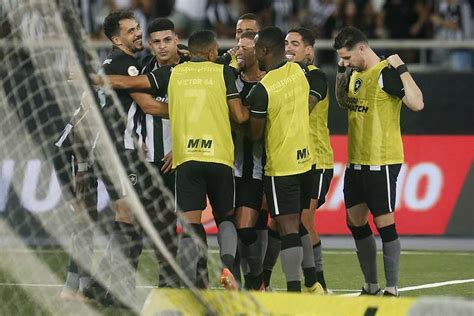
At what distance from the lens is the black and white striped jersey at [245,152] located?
35.5 feet

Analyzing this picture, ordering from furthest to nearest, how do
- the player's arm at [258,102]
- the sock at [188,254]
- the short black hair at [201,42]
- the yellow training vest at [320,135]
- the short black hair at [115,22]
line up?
1. the yellow training vest at [320,135]
2. the short black hair at [115,22]
3. the short black hair at [201,42]
4. the player's arm at [258,102]
5. the sock at [188,254]

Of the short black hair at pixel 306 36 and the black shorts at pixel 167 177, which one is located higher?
the short black hair at pixel 306 36

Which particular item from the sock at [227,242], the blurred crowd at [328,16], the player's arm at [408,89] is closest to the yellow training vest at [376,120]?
the player's arm at [408,89]

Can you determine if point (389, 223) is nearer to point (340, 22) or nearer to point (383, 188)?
point (383, 188)

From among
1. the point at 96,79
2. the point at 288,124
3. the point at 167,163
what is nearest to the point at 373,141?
the point at 288,124

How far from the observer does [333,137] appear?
52.4 ft

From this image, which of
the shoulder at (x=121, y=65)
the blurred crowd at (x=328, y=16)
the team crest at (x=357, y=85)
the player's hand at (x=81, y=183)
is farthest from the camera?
the blurred crowd at (x=328, y=16)

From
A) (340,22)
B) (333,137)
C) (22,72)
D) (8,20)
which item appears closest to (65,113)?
(22,72)

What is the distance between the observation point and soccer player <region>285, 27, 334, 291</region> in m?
11.1

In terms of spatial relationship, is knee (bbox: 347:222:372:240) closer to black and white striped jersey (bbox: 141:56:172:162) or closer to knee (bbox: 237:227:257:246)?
knee (bbox: 237:227:257:246)

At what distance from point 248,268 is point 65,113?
2.50m

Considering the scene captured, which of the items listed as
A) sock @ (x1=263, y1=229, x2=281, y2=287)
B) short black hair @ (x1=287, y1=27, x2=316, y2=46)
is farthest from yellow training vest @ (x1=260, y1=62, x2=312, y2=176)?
sock @ (x1=263, y1=229, x2=281, y2=287)

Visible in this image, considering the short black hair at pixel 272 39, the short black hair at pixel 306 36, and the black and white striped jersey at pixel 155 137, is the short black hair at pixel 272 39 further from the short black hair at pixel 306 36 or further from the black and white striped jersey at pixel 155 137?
the black and white striped jersey at pixel 155 137

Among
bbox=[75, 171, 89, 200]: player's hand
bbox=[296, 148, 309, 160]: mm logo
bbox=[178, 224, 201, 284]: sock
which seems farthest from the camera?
bbox=[75, 171, 89, 200]: player's hand
